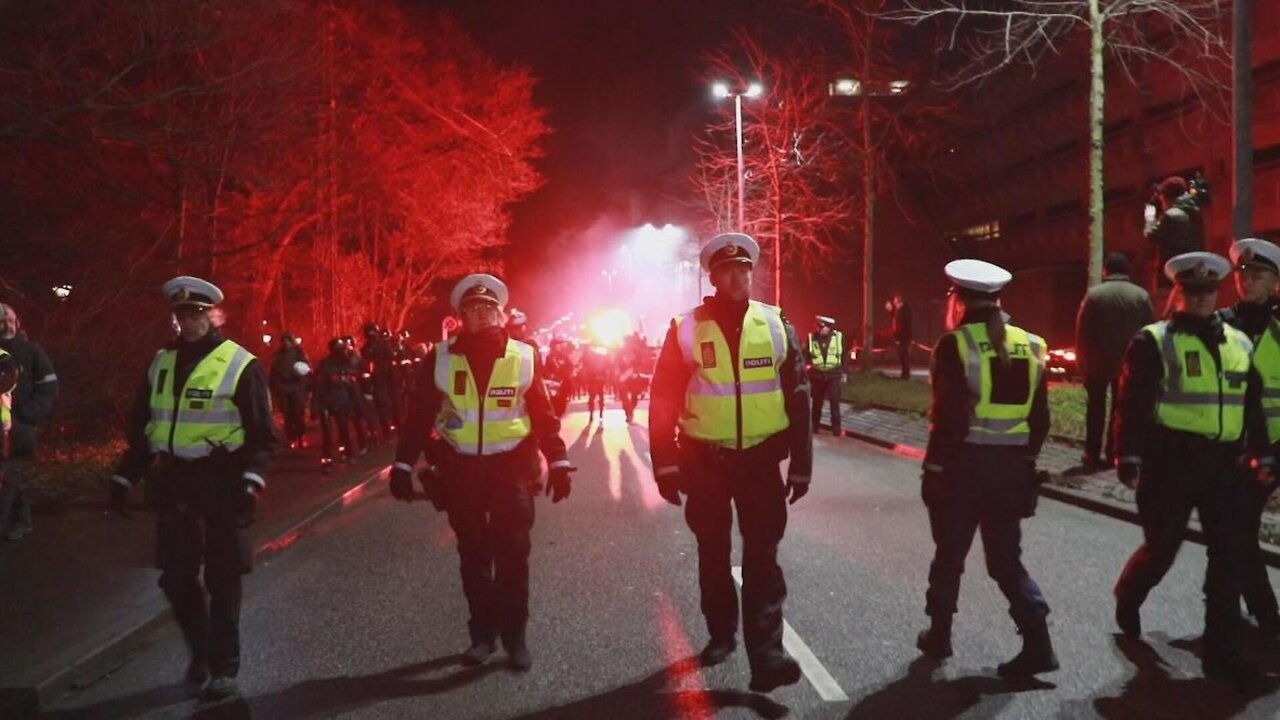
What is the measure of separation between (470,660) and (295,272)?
83.2ft

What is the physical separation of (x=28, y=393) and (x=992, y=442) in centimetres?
696

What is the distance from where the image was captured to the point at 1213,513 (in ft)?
15.1

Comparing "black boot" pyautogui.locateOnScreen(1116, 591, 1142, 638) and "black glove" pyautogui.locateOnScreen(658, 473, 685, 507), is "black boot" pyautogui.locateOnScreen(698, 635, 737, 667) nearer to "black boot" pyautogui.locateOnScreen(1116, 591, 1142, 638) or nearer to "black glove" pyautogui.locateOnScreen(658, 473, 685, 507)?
"black glove" pyautogui.locateOnScreen(658, 473, 685, 507)

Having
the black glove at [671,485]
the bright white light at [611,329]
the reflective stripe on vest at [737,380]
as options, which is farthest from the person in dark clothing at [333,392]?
the reflective stripe on vest at [737,380]

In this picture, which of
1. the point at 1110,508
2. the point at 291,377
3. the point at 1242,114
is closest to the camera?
the point at 1110,508

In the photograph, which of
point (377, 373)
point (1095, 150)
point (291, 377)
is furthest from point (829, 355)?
point (291, 377)

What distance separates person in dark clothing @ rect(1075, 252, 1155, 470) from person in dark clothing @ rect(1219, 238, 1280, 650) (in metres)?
4.64

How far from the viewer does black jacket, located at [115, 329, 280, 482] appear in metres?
4.75

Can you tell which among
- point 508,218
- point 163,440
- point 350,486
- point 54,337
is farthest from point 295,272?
point 163,440

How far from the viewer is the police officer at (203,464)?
15.3 ft

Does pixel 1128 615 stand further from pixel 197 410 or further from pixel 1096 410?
pixel 1096 410

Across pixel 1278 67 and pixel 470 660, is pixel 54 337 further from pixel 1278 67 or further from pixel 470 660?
pixel 1278 67

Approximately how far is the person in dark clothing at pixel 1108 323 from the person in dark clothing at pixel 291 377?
9.53 meters

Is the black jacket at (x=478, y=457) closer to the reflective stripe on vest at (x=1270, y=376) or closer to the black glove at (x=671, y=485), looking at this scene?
the black glove at (x=671, y=485)
